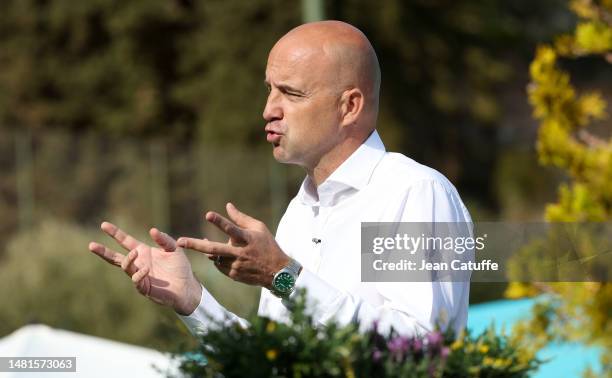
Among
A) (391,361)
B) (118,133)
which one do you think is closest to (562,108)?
(391,361)

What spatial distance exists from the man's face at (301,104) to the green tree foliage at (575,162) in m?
2.90

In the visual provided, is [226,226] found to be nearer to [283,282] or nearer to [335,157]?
[283,282]

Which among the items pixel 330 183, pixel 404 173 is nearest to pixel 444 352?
pixel 404 173

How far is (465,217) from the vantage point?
3.07 metres

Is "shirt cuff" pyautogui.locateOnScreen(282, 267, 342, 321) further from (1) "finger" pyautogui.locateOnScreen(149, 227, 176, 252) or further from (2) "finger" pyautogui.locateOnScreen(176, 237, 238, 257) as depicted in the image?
(1) "finger" pyautogui.locateOnScreen(149, 227, 176, 252)

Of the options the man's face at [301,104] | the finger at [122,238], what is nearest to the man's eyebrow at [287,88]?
the man's face at [301,104]

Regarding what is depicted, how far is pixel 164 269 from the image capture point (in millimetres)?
3172

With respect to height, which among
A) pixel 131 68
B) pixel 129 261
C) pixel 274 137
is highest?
pixel 131 68

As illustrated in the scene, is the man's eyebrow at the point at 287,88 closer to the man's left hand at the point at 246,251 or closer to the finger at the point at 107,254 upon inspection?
the man's left hand at the point at 246,251

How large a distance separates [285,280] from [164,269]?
1.51 ft

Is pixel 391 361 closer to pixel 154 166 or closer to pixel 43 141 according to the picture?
pixel 43 141

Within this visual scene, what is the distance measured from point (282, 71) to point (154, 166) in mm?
19338

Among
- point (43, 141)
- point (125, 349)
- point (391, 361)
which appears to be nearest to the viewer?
point (391, 361)

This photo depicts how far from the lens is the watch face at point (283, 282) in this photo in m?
2.82
